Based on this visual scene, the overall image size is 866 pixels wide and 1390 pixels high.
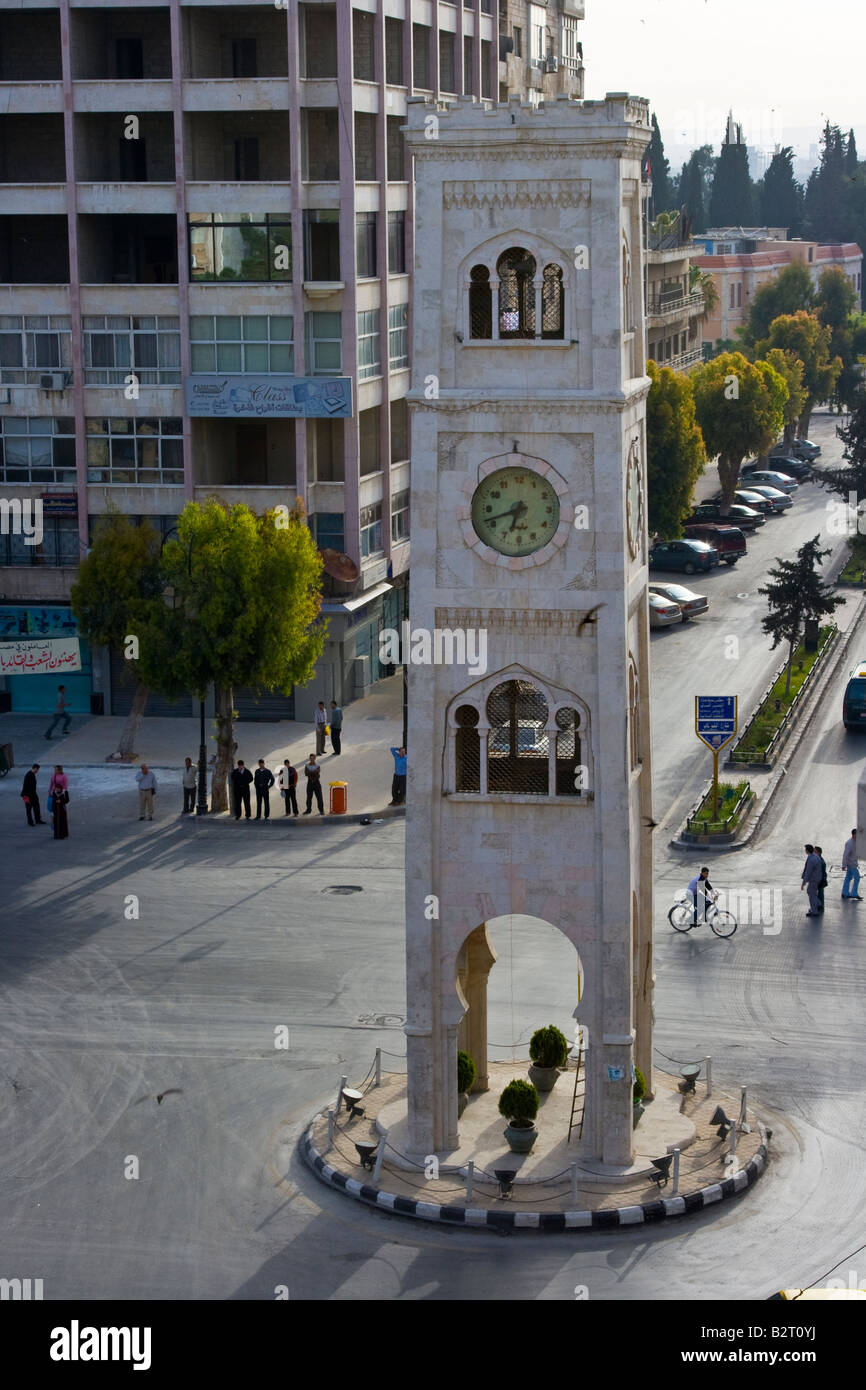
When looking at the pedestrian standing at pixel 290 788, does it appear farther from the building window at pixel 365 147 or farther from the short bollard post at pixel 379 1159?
the short bollard post at pixel 379 1159

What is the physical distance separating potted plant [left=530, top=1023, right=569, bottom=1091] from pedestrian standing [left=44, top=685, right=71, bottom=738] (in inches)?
1036

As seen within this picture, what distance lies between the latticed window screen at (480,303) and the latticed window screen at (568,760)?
4890 millimetres

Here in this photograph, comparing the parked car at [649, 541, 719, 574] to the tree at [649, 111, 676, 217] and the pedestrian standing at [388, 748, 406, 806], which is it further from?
the tree at [649, 111, 676, 217]

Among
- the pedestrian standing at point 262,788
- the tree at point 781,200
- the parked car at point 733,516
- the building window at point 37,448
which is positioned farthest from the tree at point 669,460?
the tree at point 781,200

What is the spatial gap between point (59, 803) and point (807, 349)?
2854 inches

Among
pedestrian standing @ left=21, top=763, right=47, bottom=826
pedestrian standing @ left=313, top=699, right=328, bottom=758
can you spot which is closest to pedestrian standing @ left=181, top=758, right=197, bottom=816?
pedestrian standing @ left=21, top=763, right=47, bottom=826

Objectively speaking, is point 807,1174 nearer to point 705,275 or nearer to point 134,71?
point 134,71

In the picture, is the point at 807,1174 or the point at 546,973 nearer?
the point at 807,1174

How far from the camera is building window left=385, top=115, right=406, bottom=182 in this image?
5762cm

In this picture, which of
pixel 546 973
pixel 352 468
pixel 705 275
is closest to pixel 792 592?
pixel 352 468

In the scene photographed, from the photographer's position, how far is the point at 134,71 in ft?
178

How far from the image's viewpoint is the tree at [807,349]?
10569 cm
